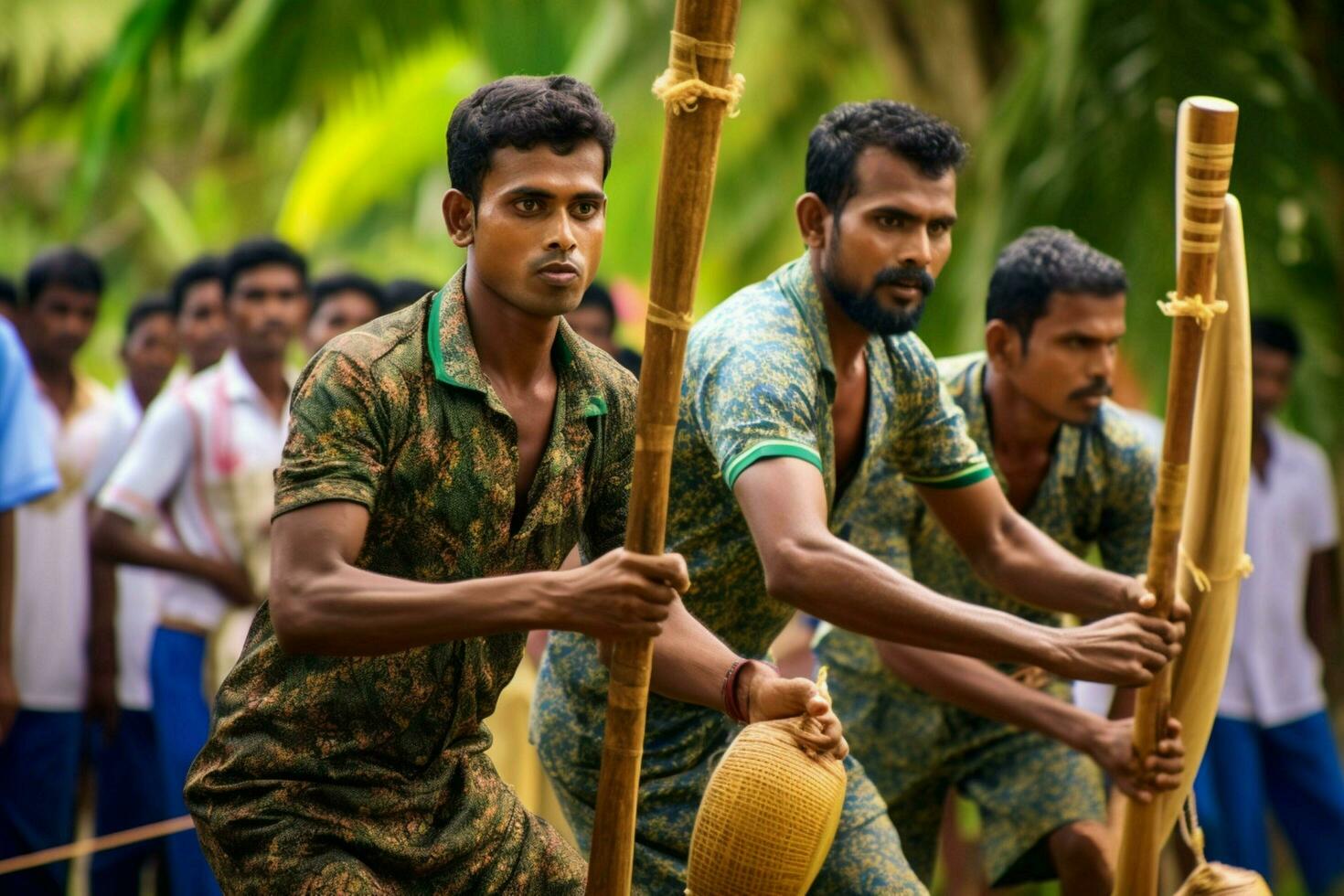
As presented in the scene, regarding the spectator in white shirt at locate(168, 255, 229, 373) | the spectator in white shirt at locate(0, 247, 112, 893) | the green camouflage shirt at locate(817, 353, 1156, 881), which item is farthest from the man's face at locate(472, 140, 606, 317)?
the spectator in white shirt at locate(168, 255, 229, 373)

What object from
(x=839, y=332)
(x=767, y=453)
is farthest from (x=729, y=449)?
(x=839, y=332)

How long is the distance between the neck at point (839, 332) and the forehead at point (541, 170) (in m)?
0.98

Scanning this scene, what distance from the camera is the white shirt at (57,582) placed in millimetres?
7211

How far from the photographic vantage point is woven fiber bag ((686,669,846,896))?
11.2ft

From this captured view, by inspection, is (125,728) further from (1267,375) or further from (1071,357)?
(1267,375)

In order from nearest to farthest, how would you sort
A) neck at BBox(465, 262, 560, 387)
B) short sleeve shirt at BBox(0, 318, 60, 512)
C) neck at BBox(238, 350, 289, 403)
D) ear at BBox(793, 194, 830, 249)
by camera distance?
1. neck at BBox(465, 262, 560, 387)
2. ear at BBox(793, 194, 830, 249)
3. short sleeve shirt at BBox(0, 318, 60, 512)
4. neck at BBox(238, 350, 289, 403)

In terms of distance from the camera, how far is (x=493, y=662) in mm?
3537

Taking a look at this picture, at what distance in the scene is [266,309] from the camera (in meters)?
7.27

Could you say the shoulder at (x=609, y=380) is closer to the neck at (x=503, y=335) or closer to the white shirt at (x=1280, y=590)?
the neck at (x=503, y=335)

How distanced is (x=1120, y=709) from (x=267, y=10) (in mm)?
7145

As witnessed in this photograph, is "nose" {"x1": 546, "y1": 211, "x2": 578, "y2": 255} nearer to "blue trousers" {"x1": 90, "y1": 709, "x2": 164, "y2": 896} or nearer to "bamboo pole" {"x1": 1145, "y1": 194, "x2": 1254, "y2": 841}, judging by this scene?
"bamboo pole" {"x1": 1145, "y1": 194, "x2": 1254, "y2": 841}

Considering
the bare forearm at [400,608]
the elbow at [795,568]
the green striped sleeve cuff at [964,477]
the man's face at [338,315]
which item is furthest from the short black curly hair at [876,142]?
the man's face at [338,315]

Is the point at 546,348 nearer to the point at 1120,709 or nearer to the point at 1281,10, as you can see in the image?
the point at 1120,709

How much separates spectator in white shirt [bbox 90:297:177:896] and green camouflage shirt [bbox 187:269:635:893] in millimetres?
3687
